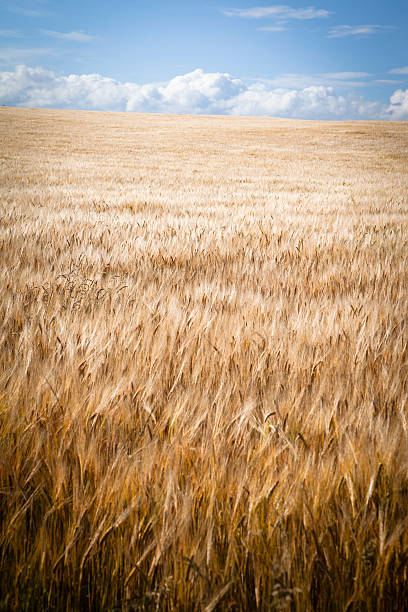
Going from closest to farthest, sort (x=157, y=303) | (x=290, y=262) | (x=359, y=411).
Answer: (x=359, y=411), (x=157, y=303), (x=290, y=262)

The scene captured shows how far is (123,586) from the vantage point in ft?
2.02

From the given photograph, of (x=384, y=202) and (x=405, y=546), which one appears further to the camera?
(x=384, y=202)

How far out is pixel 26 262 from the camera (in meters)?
2.84

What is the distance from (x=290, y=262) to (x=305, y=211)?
331 centimetres

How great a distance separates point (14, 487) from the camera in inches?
30.9

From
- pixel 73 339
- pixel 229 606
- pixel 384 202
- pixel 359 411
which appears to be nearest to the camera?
pixel 229 606

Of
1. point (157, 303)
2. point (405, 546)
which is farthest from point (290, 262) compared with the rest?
point (405, 546)

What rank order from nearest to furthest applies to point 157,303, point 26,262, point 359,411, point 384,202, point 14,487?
1. point 14,487
2. point 359,411
3. point 157,303
4. point 26,262
5. point 384,202

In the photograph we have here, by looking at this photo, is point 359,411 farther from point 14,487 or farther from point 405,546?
point 14,487

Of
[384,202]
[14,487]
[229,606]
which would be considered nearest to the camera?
[229,606]

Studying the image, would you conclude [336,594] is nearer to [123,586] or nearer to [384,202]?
[123,586]

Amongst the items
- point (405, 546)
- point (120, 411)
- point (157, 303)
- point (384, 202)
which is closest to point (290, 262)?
point (157, 303)

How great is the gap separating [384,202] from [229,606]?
8134 millimetres

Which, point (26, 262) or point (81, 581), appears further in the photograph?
point (26, 262)
